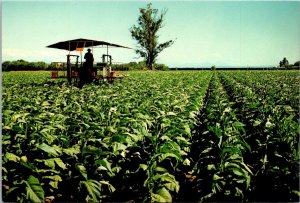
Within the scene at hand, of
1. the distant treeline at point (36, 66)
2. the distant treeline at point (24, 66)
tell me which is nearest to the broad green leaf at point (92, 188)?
the distant treeline at point (36, 66)

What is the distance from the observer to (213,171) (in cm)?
351

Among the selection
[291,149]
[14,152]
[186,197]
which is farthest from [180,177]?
[14,152]

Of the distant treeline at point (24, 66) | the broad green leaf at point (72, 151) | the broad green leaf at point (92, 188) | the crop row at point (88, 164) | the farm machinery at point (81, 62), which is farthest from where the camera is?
the distant treeline at point (24, 66)

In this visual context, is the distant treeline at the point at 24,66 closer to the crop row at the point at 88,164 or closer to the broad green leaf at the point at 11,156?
the crop row at the point at 88,164

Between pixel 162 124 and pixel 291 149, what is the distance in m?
1.59

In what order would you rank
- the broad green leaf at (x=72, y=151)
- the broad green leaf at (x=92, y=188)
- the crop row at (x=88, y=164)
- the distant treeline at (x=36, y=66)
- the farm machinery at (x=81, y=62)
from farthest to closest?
the distant treeline at (x=36, y=66), the farm machinery at (x=81, y=62), the broad green leaf at (x=72, y=151), the crop row at (x=88, y=164), the broad green leaf at (x=92, y=188)

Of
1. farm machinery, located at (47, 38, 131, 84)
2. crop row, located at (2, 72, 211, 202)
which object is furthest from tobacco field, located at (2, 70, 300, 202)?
farm machinery, located at (47, 38, 131, 84)

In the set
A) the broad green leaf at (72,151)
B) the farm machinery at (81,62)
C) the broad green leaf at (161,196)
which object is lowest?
the broad green leaf at (161,196)

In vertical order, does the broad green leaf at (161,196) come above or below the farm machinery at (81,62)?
below

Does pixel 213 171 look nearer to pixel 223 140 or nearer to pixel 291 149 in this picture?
pixel 223 140

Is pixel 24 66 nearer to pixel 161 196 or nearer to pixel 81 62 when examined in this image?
pixel 81 62

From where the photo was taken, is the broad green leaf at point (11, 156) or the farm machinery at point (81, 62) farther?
the farm machinery at point (81, 62)

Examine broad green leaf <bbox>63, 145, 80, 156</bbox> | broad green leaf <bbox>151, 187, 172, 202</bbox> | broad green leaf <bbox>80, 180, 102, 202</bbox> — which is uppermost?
broad green leaf <bbox>63, 145, 80, 156</bbox>

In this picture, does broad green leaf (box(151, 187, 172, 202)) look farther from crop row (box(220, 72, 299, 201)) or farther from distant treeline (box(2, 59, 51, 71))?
distant treeline (box(2, 59, 51, 71))
